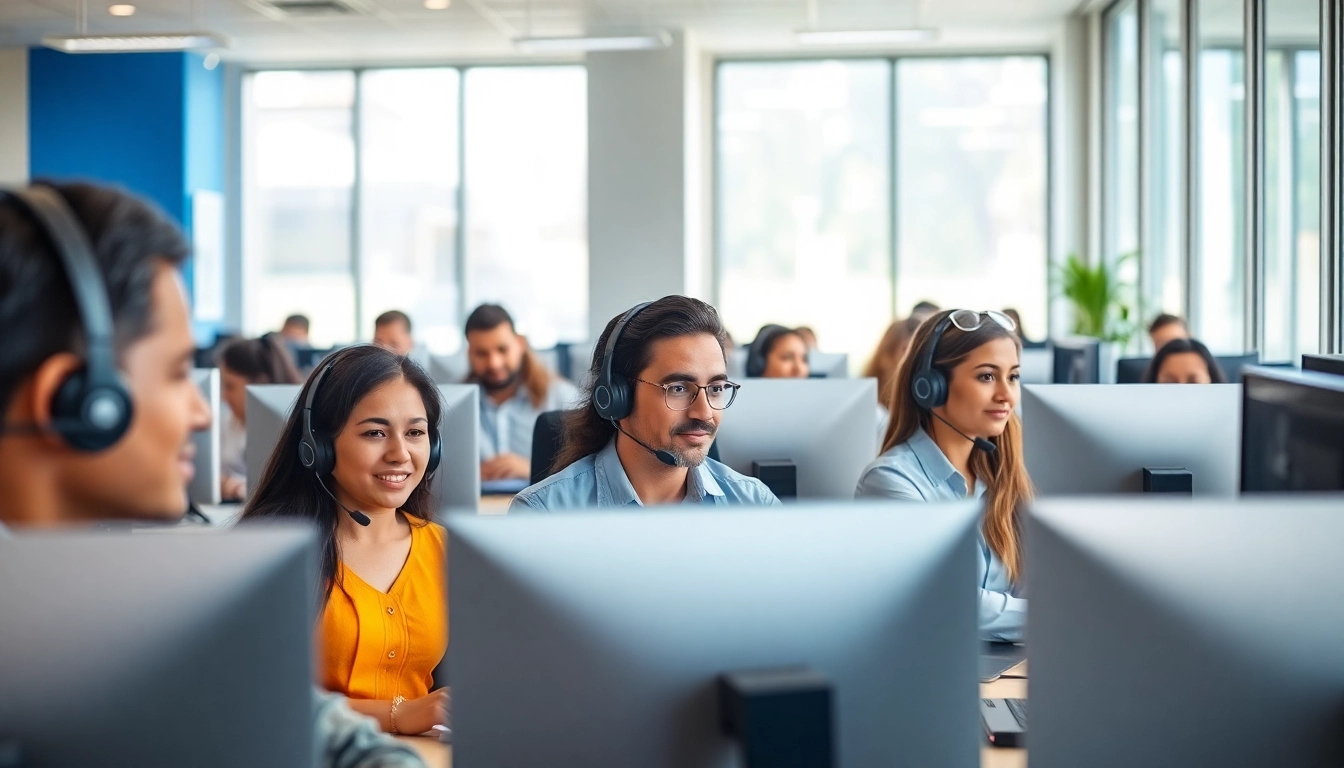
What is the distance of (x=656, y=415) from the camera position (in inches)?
86.0

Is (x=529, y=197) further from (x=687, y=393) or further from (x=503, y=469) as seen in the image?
(x=687, y=393)

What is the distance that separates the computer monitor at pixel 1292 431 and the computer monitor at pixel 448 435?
1.41 m

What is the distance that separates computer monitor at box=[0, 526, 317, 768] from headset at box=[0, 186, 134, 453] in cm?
→ 10

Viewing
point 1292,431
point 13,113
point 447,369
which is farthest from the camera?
point 13,113

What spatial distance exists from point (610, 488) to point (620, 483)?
2 cm

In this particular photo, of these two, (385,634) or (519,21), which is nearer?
(385,634)

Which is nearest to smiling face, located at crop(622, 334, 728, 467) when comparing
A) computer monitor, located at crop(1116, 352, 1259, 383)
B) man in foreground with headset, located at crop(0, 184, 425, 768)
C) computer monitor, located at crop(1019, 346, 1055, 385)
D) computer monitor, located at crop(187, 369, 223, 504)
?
man in foreground with headset, located at crop(0, 184, 425, 768)

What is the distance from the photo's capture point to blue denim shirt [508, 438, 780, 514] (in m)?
2.17

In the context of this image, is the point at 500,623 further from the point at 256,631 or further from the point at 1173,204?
the point at 1173,204

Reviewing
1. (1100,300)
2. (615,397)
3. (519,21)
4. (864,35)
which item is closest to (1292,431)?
(615,397)

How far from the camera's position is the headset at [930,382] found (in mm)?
2473

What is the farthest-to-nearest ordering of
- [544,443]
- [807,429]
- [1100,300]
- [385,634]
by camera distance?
[1100,300], [544,443], [807,429], [385,634]

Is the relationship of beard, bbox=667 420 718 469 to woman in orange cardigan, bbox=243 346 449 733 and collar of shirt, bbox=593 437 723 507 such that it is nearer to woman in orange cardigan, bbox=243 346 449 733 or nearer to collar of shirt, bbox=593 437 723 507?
collar of shirt, bbox=593 437 723 507

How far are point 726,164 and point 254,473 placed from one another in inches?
276
